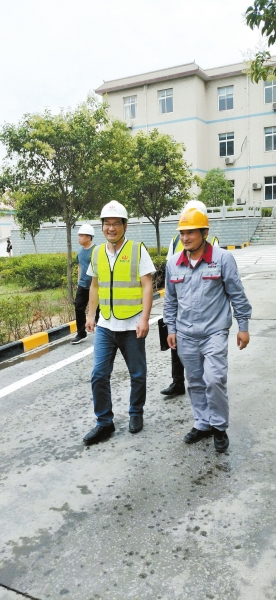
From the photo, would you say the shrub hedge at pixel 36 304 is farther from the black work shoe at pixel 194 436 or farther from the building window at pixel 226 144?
the building window at pixel 226 144

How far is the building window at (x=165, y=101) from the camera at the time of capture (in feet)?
113

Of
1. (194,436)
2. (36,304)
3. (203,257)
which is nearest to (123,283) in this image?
(203,257)

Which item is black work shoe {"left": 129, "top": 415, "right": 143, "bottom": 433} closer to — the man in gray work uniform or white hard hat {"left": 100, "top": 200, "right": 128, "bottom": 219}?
the man in gray work uniform

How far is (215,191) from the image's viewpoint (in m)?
32.0

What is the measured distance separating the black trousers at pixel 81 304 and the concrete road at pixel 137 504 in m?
2.34

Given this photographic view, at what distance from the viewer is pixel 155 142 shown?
55.2ft

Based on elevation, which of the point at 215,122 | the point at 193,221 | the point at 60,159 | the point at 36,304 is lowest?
the point at 36,304

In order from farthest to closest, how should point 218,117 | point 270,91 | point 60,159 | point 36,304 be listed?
point 218,117
point 270,91
point 60,159
point 36,304

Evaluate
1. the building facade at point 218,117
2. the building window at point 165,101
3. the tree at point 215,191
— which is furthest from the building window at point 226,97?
the tree at point 215,191

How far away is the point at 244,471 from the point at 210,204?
29996 millimetres

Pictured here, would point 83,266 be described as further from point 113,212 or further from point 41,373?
point 113,212

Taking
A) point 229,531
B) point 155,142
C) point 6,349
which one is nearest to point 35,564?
point 229,531

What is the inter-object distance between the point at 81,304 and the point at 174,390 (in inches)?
108

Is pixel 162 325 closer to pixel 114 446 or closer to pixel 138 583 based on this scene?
pixel 114 446
